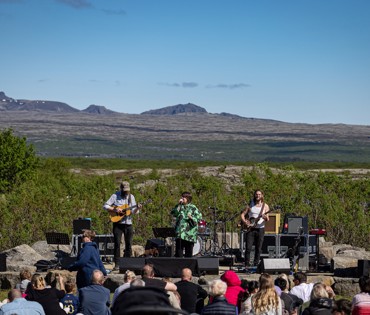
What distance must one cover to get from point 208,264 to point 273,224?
2.56 metres

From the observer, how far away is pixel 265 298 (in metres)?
9.86

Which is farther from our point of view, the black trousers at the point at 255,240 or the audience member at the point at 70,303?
the black trousers at the point at 255,240

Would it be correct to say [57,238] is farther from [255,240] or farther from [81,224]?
[255,240]

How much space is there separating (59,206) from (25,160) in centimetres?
3229

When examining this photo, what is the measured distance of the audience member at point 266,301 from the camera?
387 inches

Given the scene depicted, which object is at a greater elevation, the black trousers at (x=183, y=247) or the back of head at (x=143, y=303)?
the back of head at (x=143, y=303)

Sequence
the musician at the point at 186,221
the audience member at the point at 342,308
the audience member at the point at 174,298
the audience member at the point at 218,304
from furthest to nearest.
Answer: the musician at the point at 186,221, the audience member at the point at 174,298, the audience member at the point at 218,304, the audience member at the point at 342,308

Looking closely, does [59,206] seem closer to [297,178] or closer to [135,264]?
[297,178]

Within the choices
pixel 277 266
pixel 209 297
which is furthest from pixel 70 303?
pixel 277 266

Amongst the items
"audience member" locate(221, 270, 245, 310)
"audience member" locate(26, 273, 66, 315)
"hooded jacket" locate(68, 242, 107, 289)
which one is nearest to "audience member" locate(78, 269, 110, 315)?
"audience member" locate(26, 273, 66, 315)

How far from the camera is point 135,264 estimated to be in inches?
698

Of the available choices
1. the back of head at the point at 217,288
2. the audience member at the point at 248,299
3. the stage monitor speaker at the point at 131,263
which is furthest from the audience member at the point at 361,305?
the stage monitor speaker at the point at 131,263

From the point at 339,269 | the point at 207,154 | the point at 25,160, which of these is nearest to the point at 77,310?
the point at 339,269

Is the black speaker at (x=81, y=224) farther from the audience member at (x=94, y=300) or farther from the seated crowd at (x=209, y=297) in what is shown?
the audience member at (x=94, y=300)
